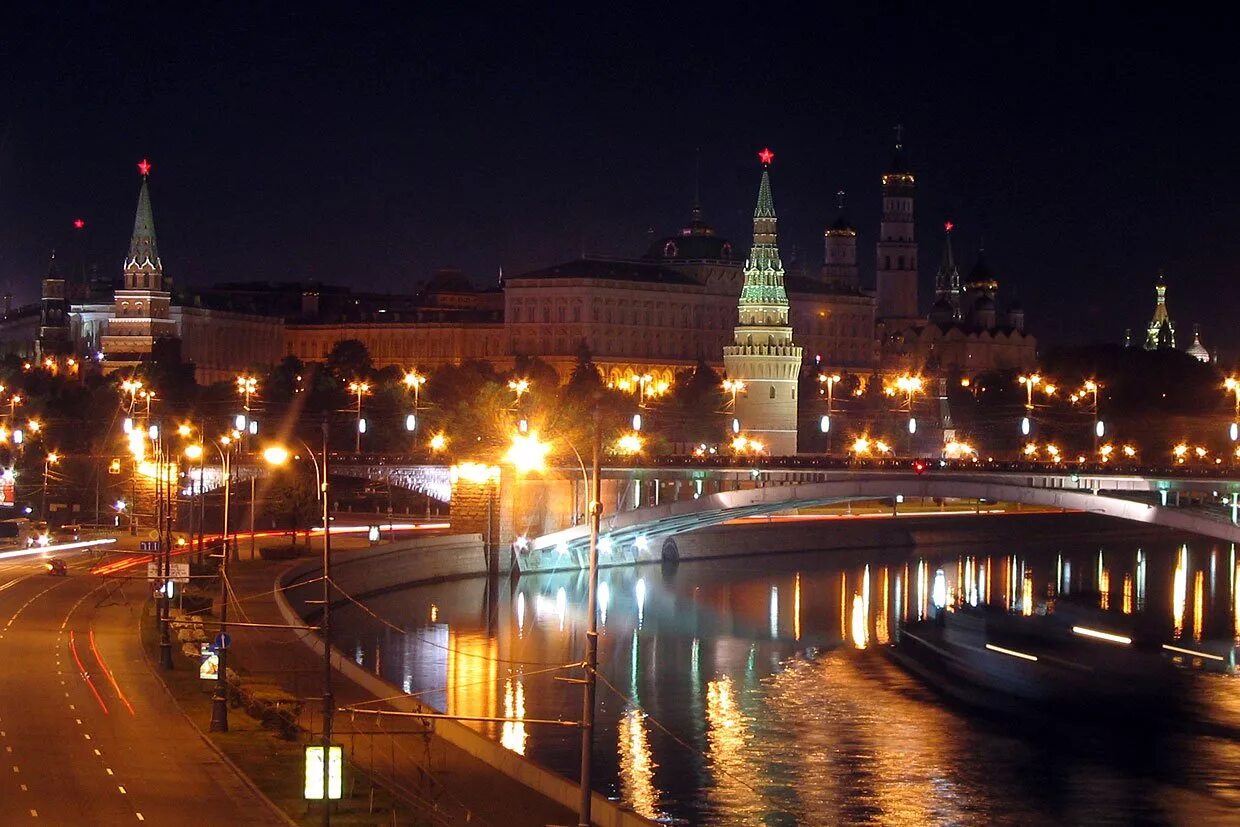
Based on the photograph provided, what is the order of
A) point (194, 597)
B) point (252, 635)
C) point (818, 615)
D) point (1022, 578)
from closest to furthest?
point (252, 635), point (194, 597), point (818, 615), point (1022, 578)

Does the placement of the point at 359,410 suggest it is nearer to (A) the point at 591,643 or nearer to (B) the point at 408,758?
(B) the point at 408,758

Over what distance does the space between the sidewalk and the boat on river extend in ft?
59.9

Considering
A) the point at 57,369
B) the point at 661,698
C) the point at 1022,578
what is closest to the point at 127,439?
the point at 1022,578

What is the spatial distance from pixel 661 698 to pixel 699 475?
34.9 metres

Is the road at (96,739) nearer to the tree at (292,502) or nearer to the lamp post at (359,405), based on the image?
the tree at (292,502)

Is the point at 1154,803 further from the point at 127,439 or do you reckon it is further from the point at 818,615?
the point at 127,439

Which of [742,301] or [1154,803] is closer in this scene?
[1154,803]

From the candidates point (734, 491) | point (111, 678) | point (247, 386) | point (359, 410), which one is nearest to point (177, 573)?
point (111, 678)

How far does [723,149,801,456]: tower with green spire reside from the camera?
545ft

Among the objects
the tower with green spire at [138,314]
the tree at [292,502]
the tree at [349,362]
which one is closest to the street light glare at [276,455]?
the tree at [292,502]

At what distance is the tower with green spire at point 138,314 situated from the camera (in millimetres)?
193500

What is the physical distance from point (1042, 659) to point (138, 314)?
5153 inches

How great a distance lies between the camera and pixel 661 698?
2518 inches

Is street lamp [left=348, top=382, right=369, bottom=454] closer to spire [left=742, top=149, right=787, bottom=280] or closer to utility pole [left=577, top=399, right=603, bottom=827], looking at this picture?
spire [left=742, top=149, right=787, bottom=280]
